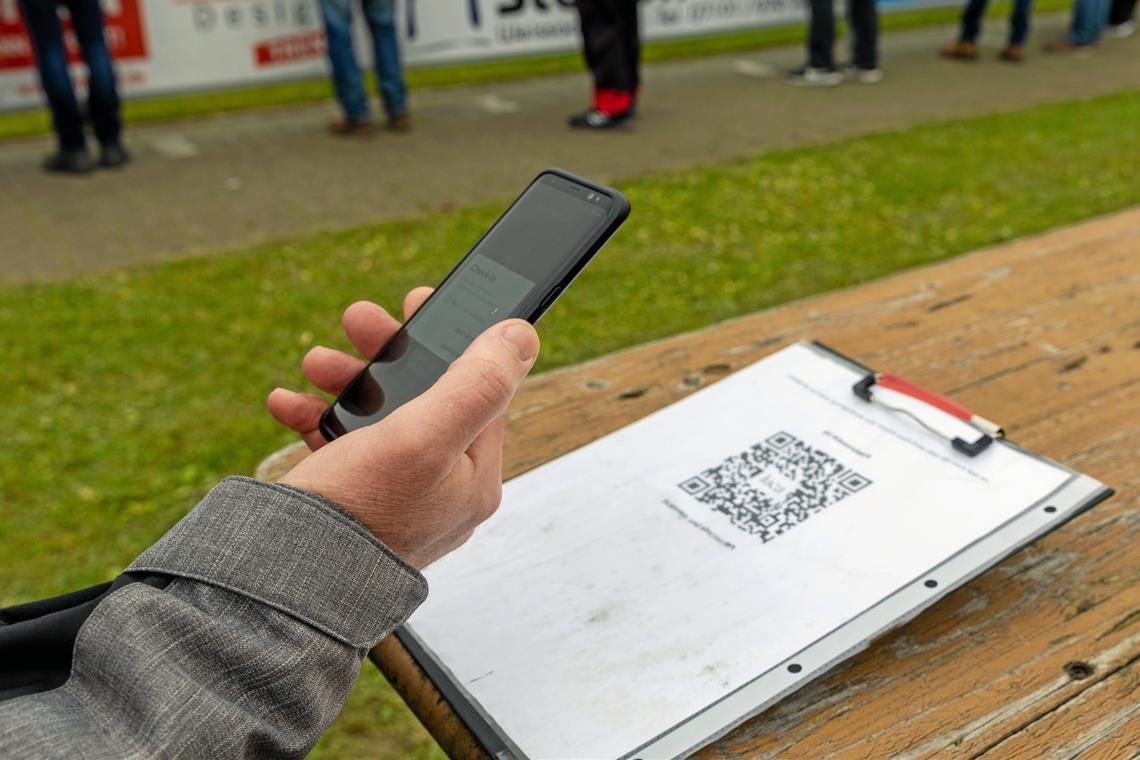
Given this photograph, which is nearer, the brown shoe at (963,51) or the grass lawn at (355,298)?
the grass lawn at (355,298)

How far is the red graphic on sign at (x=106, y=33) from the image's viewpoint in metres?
6.16

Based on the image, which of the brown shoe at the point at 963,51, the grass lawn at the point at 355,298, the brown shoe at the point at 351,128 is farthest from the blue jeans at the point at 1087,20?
the brown shoe at the point at 351,128

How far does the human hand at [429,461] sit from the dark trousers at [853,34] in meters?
7.20

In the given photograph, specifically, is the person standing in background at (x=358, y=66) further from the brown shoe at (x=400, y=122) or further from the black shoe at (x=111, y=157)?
the black shoe at (x=111, y=157)

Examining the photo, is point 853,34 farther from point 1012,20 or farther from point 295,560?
point 295,560

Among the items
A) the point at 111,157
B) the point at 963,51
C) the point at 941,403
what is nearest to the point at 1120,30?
the point at 963,51

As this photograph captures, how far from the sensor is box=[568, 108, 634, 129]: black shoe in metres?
6.51

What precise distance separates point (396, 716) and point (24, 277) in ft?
9.44

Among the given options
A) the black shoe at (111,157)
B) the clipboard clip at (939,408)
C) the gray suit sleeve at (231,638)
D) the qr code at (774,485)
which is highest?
the gray suit sleeve at (231,638)

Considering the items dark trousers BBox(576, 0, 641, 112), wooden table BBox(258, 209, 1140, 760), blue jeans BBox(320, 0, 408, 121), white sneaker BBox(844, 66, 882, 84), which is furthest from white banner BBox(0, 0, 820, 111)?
wooden table BBox(258, 209, 1140, 760)

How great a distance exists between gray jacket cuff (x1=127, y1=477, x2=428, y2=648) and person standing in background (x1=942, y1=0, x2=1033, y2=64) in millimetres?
8583

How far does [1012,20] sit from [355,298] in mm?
6525

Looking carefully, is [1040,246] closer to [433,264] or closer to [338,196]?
[433,264]

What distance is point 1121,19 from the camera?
9.74 m
